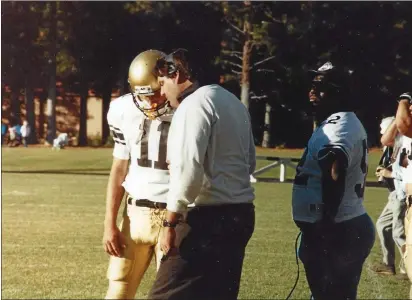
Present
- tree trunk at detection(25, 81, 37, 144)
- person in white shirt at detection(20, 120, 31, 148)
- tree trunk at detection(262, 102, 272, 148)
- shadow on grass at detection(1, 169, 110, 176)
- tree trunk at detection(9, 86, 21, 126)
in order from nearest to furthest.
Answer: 1. shadow on grass at detection(1, 169, 110, 176)
2. tree trunk at detection(262, 102, 272, 148)
3. tree trunk at detection(9, 86, 21, 126)
4. tree trunk at detection(25, 81, 37, 144)
5. person in white shirt at detection(20, 120, 31, 148)

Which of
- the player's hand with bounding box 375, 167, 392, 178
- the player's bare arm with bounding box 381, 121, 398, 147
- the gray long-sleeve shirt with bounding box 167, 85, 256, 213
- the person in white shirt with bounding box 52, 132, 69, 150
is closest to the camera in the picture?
the gray long-sleeve shirt with bounding box 167, 85, 256, 213

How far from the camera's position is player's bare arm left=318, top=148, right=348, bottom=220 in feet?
10.1

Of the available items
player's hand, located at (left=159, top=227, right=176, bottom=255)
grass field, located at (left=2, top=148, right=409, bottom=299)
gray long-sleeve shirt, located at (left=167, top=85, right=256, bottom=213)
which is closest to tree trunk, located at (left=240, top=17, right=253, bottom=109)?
grass field, located at (left=2, top=148, right=409, bottom=299)

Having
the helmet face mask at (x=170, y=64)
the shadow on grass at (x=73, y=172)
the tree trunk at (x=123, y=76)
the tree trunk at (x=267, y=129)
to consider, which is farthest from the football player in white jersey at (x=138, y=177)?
the tree trunk at (x=123, y=76)

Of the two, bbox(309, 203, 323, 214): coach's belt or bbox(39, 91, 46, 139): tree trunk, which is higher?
bbox(309, 203, 323, 214): coach's belt

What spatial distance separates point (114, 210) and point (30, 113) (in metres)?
19.3

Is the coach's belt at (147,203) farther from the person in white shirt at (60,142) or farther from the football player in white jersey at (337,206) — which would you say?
the person in white shirt at (60,142)

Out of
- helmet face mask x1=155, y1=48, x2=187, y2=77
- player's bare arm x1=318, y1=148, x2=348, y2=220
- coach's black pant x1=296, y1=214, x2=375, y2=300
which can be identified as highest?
helmet face mask x1=155, y1=48, x2=187, y2=77

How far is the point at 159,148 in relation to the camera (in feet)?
10.3

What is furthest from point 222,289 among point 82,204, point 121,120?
point 82,204

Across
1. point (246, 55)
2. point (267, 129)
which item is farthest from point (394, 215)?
point (246, 55)

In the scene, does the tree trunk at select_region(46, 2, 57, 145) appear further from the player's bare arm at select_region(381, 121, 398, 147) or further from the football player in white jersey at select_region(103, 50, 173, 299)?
the football player in white jersey at select_region(103, 50, 173, 299)

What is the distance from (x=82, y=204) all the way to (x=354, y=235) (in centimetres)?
655

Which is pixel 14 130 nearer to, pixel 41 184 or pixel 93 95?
pixel 93 95
